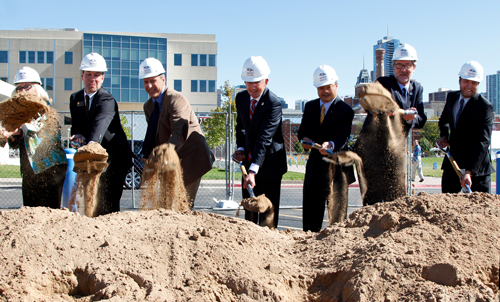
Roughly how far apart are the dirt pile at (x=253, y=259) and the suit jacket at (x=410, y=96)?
5.18 ft

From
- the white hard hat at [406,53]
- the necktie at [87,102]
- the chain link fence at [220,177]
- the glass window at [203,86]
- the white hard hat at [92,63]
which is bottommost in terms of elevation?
the chain link fence at [220,177]

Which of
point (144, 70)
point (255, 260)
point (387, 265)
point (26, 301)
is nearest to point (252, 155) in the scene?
point (144, 70)

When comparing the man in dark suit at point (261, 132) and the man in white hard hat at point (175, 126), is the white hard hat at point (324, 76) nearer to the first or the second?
the man in dark suit at point (261, 132)

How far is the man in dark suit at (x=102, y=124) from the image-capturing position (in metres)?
4.50

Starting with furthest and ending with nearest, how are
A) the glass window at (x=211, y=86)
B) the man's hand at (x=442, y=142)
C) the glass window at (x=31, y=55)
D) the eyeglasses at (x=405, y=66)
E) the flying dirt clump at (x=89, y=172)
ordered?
the glass window at (x=211, y=86) → the glass window at (x=31, y=55) → the man's hand at (x=442, y=142) → the eyeglasses at (x=405, y=66) → the flying dirt clump at (x=89, y=172)

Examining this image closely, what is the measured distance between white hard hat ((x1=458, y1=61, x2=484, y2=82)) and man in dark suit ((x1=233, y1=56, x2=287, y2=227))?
212 centimetres

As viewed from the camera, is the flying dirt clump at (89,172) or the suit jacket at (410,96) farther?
the suit jacket at (410,96)

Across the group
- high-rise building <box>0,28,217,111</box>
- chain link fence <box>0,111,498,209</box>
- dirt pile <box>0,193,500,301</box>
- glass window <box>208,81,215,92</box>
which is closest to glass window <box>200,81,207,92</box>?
glass window <box>208,81,215,92</box>

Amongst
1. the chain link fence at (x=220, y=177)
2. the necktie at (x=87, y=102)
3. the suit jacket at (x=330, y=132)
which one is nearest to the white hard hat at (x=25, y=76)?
the necktie at (x=87, y=102)

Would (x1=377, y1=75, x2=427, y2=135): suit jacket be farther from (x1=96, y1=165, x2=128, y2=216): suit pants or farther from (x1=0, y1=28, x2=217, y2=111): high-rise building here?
(x1=0, y1=28, x2=217, y2=111): high-rise building

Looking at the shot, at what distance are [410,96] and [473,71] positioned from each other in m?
0.71

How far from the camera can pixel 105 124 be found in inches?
175

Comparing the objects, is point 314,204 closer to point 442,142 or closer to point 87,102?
point 442,142

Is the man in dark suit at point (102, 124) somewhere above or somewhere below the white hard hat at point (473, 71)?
below
